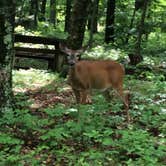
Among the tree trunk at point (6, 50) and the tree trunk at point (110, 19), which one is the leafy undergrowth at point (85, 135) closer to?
the tree trunk at point (6, 50)

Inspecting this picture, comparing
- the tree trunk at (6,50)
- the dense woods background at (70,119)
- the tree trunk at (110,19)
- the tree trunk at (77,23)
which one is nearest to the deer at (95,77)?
the dense woods background at (70,119)

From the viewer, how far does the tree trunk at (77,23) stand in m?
12.4

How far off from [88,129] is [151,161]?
144 centimetres

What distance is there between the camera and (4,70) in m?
8.20

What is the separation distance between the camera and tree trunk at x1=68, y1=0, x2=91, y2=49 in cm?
1237

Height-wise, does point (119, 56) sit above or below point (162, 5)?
below

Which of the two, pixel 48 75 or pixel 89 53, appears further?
pixel 89 53

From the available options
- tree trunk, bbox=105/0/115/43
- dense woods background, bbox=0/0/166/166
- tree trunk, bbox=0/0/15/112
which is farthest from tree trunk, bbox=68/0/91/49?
tree trunk, bbox=105/0/115/43

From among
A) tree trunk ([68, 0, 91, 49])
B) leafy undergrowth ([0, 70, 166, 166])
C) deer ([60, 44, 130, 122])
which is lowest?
leafy undergrowth ([0, 70, 166, 166])

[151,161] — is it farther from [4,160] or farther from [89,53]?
[89,53]

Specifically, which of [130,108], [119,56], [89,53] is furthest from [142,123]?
[89,53]

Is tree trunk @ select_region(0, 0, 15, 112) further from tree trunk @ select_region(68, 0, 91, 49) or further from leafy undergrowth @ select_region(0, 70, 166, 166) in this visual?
tree trunk @ select_region(68, 0, 91, 49)

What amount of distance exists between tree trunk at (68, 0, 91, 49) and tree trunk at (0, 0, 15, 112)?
4354 mm

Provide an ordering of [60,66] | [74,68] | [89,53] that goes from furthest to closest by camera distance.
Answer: [89,53] → [60,66] → [74,68]
